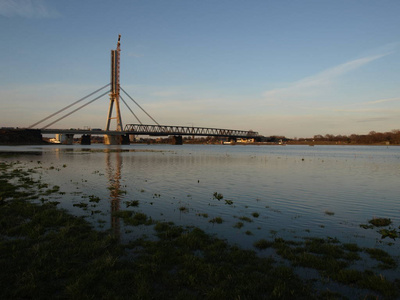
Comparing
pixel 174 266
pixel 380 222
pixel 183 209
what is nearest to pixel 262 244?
pixel 174 266

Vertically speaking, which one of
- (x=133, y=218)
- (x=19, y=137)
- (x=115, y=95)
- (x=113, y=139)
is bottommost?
(x=133, y=218)

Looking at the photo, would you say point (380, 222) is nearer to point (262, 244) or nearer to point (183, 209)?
point (262, 244)

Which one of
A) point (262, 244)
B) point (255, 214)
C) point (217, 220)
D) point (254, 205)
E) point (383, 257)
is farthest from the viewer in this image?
point (254, 205)

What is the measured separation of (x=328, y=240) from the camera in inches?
416

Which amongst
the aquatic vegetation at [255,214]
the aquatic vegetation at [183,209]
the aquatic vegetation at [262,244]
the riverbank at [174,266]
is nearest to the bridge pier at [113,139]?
the aquatic vegetation at [183,209]

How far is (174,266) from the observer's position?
26.2 feet

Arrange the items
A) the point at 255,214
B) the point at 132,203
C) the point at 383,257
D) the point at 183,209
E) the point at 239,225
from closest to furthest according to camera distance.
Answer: the point at 383,257 → the point at 239,225 → the point at 255,214 → the point at 183,209 → the point at 132,203

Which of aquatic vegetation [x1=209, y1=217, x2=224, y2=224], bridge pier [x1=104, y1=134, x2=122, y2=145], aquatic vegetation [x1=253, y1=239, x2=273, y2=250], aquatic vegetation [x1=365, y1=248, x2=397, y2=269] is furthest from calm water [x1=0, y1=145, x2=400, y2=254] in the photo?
bridge pier [x1=104, y1=134, x2=122, y2=145]

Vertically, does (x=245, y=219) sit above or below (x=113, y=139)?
below

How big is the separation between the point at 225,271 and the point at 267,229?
16.2ft

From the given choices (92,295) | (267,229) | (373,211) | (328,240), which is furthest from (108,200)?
(373,211)

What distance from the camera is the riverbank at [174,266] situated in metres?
6.54

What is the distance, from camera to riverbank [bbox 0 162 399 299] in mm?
6539

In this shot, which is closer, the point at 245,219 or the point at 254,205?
the point at 245,219
